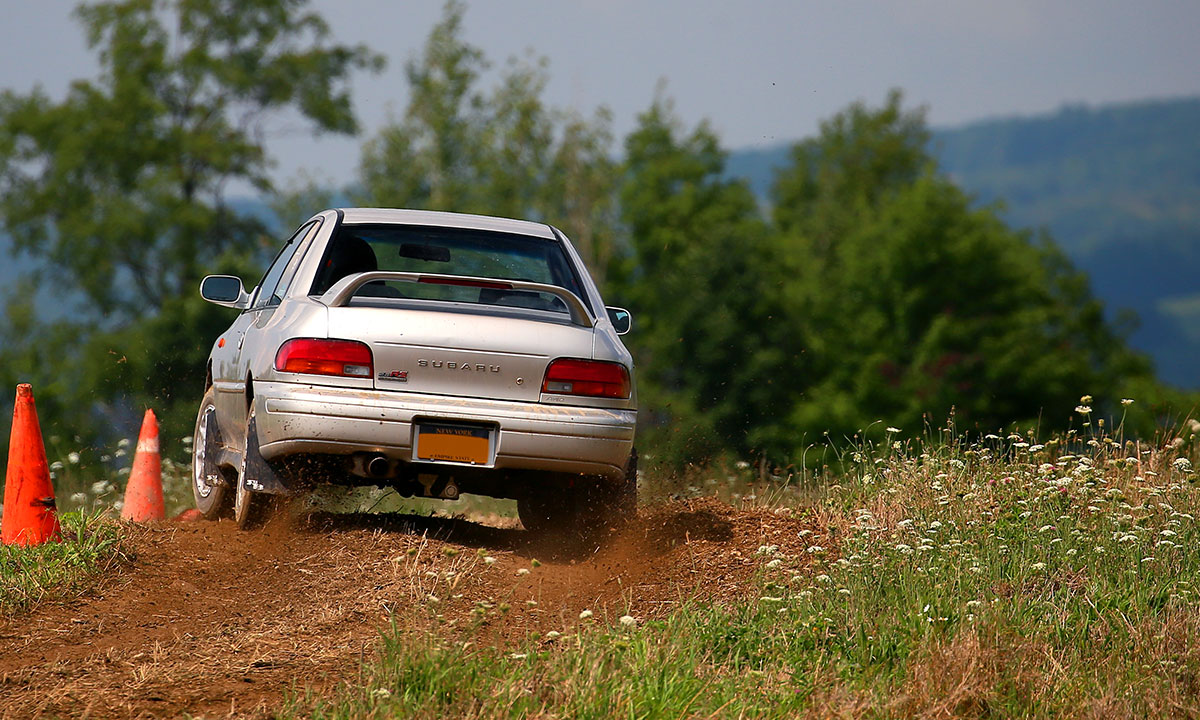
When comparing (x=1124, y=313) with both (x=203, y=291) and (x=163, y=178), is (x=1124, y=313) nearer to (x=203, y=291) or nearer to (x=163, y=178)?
(x=163, y=178)

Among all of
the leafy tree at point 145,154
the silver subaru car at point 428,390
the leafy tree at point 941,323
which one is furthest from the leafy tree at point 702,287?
the silver subaru car at point 428,390

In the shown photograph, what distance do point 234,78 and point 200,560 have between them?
38.0 metres

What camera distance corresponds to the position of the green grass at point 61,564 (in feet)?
18.8

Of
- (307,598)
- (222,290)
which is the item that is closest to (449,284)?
(307,598)

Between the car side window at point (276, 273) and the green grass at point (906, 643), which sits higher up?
the car side window at point (276, 273)

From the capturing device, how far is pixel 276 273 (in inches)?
319

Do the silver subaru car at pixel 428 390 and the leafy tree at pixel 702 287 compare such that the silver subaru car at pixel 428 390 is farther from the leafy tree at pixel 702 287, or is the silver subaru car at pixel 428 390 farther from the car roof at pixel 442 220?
the leafy tree at pixel 702 287

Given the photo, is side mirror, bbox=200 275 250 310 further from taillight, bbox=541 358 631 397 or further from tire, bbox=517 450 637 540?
taillight, bbox=541 358 631 397

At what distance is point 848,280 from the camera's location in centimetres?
5431

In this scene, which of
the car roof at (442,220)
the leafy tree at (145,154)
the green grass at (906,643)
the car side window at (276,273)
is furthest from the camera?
the leafy tree at (145,154)

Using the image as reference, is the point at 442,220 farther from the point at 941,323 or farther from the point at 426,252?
the point at 941,323

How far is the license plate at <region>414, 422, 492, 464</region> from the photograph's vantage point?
629 cm

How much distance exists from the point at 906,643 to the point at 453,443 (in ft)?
8.06

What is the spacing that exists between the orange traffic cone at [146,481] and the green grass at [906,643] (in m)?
4.69
